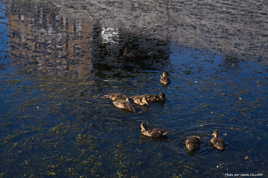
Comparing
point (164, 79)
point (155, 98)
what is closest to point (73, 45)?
point (164, 79)

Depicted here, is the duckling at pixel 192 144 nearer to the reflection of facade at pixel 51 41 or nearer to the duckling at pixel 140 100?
the duckling at pixel 140 100

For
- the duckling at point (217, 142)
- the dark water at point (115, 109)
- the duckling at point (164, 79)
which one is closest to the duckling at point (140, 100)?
the dark water at point (115, 109)

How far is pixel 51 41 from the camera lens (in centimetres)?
1886

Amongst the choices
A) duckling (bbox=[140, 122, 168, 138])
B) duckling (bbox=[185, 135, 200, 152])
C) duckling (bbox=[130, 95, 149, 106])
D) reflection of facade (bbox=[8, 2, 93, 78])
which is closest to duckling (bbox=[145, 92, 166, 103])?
duckling (bbox=[130, 95, 149, 106])

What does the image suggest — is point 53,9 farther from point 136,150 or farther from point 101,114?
point 136,150

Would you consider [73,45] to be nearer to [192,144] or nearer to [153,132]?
[153,132]

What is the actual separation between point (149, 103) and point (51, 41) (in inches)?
314

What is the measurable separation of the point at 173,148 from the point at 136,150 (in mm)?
1073

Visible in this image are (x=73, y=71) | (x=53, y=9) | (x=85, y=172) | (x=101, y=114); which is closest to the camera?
(x=85, y=172)

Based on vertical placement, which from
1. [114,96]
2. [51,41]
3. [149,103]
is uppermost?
[51,41]

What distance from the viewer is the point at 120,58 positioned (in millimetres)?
17484

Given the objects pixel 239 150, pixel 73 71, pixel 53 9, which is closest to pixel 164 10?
pixel 53 9

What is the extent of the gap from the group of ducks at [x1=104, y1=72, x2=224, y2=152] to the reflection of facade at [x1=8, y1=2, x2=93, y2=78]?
9.48 feet

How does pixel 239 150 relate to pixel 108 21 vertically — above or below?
below
